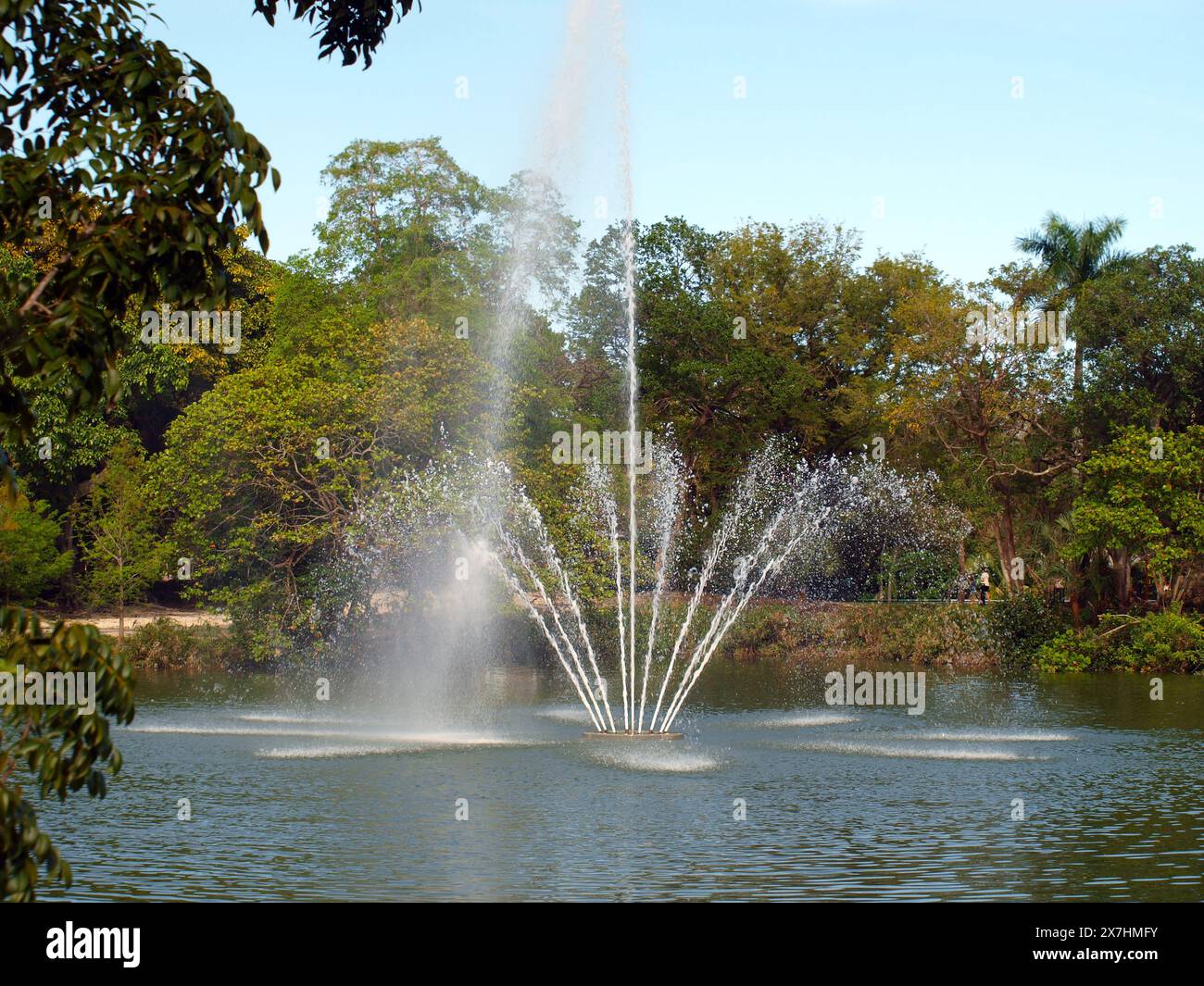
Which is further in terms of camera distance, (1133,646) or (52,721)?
(1133,646)

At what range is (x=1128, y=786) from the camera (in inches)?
817

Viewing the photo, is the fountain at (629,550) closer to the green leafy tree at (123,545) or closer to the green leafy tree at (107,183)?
the green leafy tree at (123,545)

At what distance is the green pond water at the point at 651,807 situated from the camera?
1428 centimetres

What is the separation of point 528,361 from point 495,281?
6851mm

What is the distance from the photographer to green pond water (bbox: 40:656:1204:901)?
46.9 feet

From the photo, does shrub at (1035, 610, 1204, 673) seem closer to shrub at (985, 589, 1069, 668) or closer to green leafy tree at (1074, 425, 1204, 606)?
shrub at (985, 589, 1069, 668)

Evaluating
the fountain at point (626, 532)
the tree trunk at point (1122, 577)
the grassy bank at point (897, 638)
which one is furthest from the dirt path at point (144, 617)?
the tree trunk at point (1122, 577)

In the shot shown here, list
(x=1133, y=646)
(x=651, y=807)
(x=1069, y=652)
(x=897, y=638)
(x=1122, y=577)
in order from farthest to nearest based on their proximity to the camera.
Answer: (x=897, y=638)
(x=1122, y=577)
(x=1069, y=652)
(x=1133, y=646)
(x=651, y=807)

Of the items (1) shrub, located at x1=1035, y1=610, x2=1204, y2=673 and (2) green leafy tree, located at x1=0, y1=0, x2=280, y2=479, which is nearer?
(2) green leafy tree, located at x1=0, y1=0, x2=280, y2=479

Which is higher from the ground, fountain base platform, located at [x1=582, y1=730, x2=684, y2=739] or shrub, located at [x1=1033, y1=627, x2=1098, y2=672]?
shrub, located at [x1=1033, y1=627, x2=1098, y2=672]

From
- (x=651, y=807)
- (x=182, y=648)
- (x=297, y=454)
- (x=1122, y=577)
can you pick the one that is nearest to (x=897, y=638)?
(x=1122, y=577)

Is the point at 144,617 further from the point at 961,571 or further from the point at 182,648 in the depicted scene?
the point at 961,571

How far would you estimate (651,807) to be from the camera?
60.4 ft

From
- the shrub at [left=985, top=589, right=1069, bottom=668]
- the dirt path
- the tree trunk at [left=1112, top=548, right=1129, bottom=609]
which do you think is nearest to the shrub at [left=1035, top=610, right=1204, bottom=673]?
the shrub at [left=985, top=589, right=1069, bottom=668]
